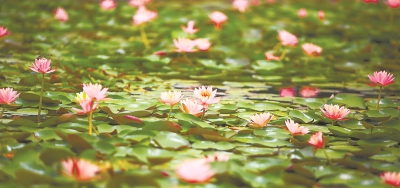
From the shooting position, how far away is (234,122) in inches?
82.1

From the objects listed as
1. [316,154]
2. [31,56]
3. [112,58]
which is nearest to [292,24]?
[112,58]

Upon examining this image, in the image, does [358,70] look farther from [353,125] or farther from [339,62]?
[353,125]

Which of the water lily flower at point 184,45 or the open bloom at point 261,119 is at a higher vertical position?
the water lily flower at point 184,45

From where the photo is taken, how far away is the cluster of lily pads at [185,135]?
1.46 m

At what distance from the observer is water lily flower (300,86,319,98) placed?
2.73 meters

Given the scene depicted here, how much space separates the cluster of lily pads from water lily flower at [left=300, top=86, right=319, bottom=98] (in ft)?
0.03

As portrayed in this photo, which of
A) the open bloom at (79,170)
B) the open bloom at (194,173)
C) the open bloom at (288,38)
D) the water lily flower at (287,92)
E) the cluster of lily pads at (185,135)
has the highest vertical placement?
the open bloom at (288,38)

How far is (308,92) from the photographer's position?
110 inches

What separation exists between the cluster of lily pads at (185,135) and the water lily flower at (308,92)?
0.01m

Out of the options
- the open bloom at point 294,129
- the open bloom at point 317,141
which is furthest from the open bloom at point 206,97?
the open bloom at point 317,141

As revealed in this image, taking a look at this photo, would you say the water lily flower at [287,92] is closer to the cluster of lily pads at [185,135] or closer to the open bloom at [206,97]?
the cluster of lily pads at [185,135]

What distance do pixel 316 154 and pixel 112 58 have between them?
1.79 metres

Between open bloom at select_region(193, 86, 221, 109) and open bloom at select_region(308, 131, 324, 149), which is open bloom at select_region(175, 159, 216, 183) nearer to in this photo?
open bloom at select_region(308, 131, 324, 149)

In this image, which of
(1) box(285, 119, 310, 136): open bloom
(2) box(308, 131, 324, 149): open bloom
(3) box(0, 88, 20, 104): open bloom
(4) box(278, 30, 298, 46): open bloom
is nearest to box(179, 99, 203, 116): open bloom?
(1) box(285, 119, 310, 136): open bloom
